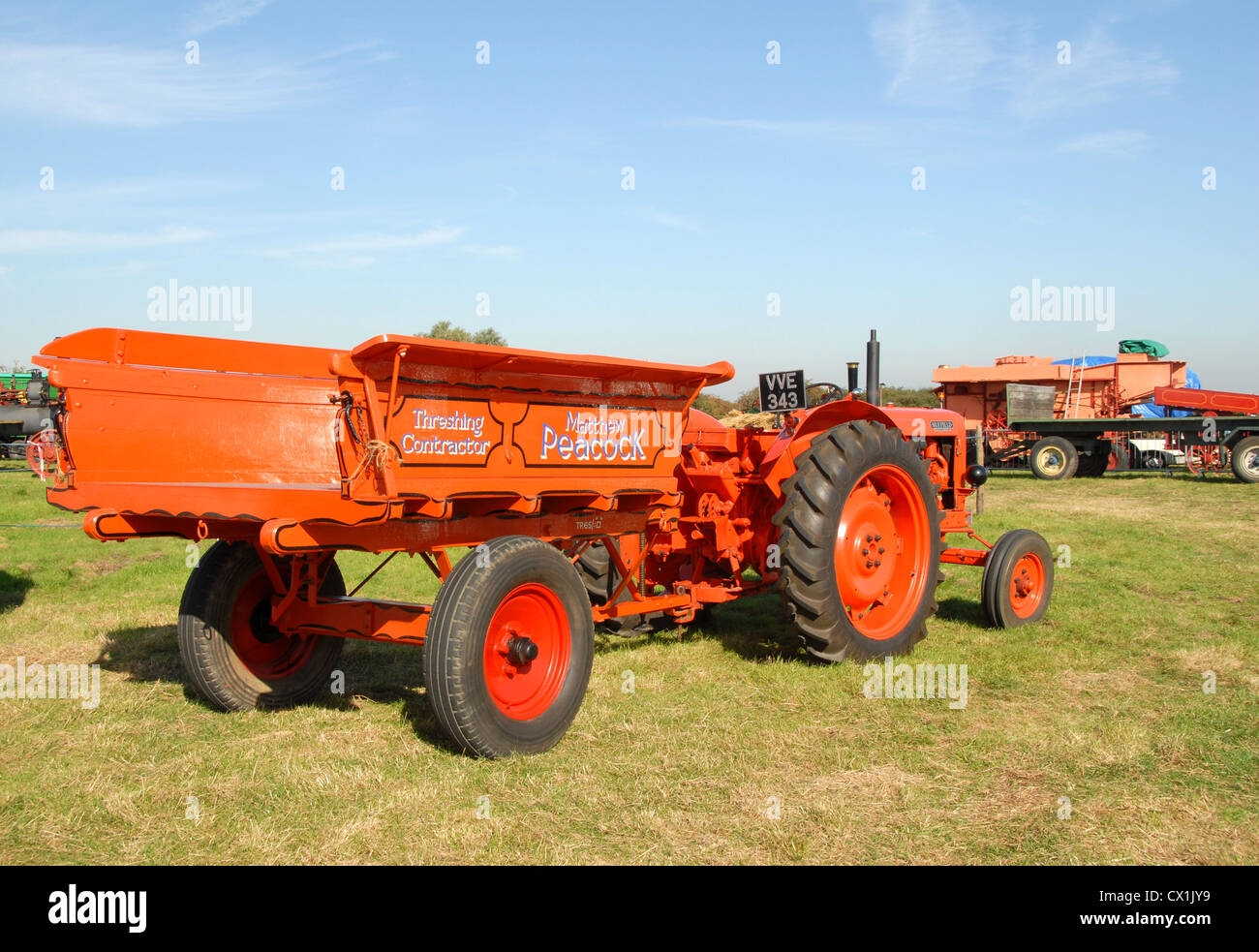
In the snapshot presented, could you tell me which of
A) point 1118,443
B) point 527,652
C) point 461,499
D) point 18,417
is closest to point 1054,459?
point 1118,443

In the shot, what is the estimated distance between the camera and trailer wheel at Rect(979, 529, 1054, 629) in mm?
6602

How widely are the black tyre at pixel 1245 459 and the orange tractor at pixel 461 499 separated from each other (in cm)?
1481

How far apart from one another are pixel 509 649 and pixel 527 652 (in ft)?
0.30

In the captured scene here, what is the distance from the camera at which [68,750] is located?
4254mm

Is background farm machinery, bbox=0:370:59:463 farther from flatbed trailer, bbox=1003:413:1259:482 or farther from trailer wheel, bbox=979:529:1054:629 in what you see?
flatbed trailer, bbox=1003:413:1259:482

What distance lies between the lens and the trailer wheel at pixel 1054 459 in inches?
786

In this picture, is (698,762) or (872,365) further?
(872,365)

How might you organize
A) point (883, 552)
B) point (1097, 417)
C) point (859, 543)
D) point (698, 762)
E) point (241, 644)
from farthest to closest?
point (1097, 417) < point (883, 552) < point (859, 543) < point (241, 644) < point (698, 762)

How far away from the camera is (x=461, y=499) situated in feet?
13.8

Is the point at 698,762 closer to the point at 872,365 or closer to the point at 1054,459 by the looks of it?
the point at 872,365
